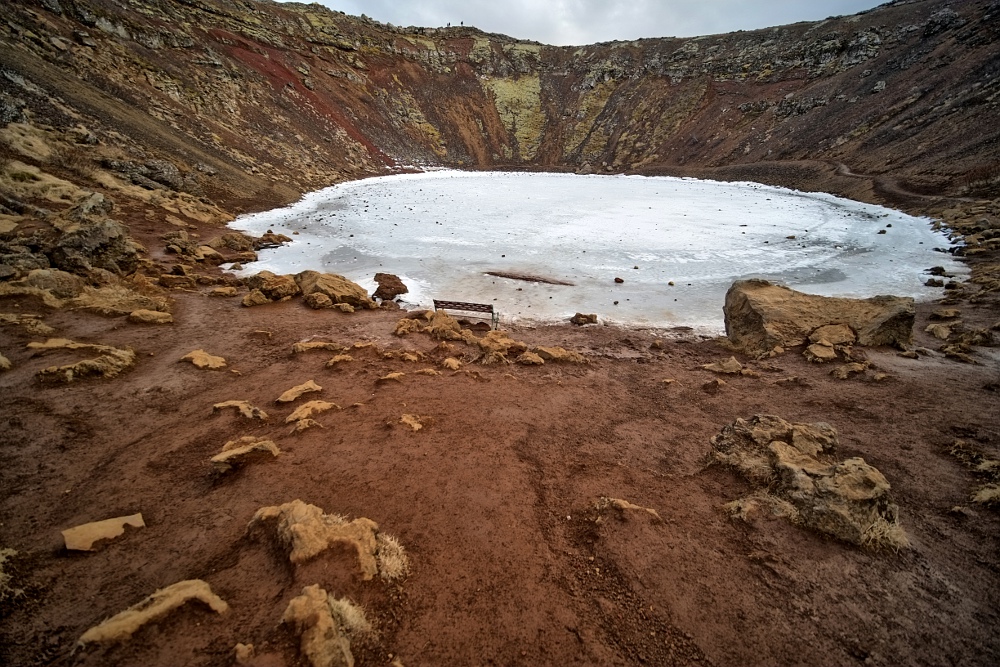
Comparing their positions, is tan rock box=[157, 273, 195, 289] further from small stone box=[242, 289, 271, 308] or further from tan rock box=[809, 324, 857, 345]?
tan rock box=[809, 324, 857, 345]

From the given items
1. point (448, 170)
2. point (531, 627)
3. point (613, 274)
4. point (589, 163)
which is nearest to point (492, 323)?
point (613, 274)

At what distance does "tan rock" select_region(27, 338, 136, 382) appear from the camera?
6.01m

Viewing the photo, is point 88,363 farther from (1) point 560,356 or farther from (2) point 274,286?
(1) point 560,356

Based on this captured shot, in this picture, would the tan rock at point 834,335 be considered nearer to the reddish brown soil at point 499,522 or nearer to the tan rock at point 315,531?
the reddish brown soil at point 499,522

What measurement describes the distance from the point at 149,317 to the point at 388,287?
18.7 ft

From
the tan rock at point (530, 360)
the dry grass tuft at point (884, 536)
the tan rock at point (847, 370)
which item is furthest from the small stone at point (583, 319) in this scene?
the dry grass tuft at point (884, 536)

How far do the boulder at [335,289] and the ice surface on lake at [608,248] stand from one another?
1287 millimetres

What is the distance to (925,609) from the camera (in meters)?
3.37

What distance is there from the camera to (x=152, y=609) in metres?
2.83

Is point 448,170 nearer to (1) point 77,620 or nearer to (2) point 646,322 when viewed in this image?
(2) point 646,322

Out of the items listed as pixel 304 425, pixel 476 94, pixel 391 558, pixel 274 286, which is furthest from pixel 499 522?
pixel 476 94

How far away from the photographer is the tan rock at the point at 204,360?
728 cm

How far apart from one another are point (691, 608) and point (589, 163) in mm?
59361

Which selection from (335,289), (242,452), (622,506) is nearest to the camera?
(622,506)
